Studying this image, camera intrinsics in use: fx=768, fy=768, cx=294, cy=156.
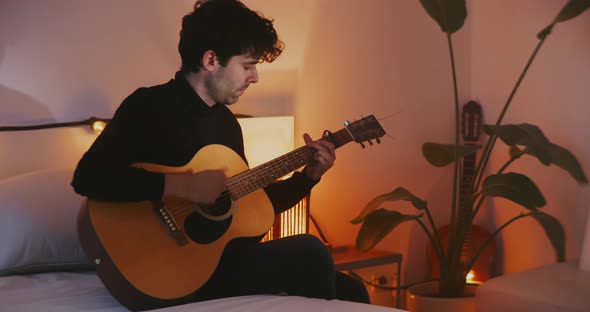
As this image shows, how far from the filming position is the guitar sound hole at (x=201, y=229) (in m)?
1.78

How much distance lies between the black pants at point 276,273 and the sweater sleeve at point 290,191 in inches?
9.5

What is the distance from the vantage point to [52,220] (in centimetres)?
201

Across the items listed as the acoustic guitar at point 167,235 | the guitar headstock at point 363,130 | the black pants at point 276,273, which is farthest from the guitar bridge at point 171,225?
the guitar headstock at point 363,130

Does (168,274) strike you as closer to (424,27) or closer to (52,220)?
(52,220)

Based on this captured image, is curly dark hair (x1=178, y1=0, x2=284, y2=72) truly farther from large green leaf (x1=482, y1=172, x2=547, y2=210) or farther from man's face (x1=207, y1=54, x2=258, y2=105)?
large green leaf (x1=482, y1=172, x2=547, y2=210)

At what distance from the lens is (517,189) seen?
2.52 meters

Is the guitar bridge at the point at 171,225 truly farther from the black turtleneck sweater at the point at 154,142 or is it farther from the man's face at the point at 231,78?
the man's face at the point at 231,78

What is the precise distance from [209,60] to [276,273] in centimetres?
56

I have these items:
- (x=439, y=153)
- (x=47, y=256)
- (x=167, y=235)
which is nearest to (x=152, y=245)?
(x=167, y=235)

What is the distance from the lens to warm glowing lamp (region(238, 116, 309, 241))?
256 cm

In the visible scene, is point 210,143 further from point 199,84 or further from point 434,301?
point 434,301

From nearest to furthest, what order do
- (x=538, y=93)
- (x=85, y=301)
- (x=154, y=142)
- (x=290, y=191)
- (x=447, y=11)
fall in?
(x=85, y=301) → (x=154, y=142) → (x=290, y=191) → (x=447, y=11) → (x=538, y=93)

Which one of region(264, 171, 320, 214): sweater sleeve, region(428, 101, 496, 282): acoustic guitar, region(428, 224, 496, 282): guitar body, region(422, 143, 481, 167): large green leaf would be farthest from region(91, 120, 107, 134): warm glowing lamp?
region(428, 224, 496, 282): guitar body

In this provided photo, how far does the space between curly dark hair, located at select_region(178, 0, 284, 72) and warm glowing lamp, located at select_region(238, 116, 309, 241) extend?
0.59 meters
